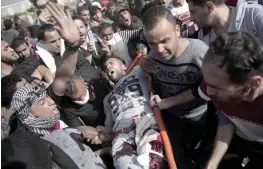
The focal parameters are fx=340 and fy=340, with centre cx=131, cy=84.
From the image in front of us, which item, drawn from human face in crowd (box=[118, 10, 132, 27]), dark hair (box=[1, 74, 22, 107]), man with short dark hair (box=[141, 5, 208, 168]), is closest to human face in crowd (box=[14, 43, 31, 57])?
human face in crowd (box=[118, 10, 132, 27])

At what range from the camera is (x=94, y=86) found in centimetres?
329

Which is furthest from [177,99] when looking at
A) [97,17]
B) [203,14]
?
[97,17]

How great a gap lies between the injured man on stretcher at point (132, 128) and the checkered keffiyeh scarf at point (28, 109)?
17.7 inches

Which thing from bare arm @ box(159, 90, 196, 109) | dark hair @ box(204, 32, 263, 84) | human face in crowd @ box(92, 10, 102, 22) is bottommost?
human face in crowd @ box(92, 10, 102, 22)

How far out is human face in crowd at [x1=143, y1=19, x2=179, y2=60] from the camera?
241 cm

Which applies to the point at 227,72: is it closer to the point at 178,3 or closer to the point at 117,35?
the point at 117,35

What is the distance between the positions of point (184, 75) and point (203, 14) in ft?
2.00

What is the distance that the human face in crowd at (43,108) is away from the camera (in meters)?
2.43

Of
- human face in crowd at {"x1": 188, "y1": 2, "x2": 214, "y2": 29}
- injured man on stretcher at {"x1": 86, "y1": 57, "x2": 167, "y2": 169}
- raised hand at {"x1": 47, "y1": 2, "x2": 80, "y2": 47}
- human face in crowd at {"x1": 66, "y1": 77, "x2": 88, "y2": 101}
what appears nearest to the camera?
raised hand at {"x1": 47, "y1": 2, "x2": 80, "y2": 47}

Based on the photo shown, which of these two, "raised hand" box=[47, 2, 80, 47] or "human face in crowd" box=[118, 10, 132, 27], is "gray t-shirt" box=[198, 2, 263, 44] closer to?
"raised hand" box=[47, 2, 80, 47]

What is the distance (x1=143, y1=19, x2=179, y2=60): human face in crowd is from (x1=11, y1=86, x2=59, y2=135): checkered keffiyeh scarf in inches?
35.5

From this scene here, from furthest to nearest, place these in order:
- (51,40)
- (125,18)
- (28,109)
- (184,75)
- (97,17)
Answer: (97,17), (125,18), (51,40), (184,75), (28,109)

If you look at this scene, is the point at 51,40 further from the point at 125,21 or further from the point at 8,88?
the point at 8,88

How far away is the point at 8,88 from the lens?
2.61 metres
